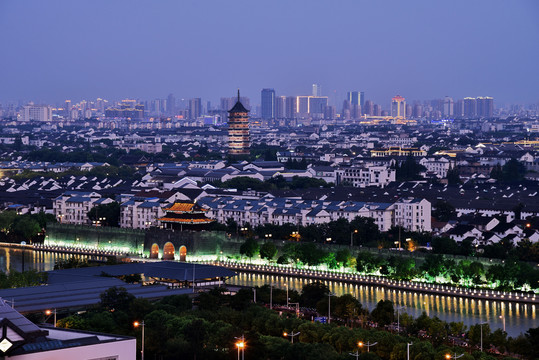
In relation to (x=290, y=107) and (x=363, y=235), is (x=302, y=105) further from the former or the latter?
(x=363, y=235)

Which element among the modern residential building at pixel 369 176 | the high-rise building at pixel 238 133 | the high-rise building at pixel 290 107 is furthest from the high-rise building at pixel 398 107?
the modern residential building at pixel 369 176

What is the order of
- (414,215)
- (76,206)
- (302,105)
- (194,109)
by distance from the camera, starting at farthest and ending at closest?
(194,109) → (302,105) → (76,206) → (414,215)

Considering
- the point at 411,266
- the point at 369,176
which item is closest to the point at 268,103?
the point at 369,176

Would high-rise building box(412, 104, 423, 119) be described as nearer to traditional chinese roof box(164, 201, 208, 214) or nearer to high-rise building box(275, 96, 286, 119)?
high-rise building box(275, 96, 286, 119)

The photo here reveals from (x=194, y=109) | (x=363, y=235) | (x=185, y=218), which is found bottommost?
(x=363, y=235)

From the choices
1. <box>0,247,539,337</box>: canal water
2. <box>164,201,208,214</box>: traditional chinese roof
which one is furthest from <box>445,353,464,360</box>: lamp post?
<box>164,201,208,214</box>: traditional chinese roof

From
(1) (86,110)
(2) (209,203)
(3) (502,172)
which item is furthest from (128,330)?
(1) (86,110)
